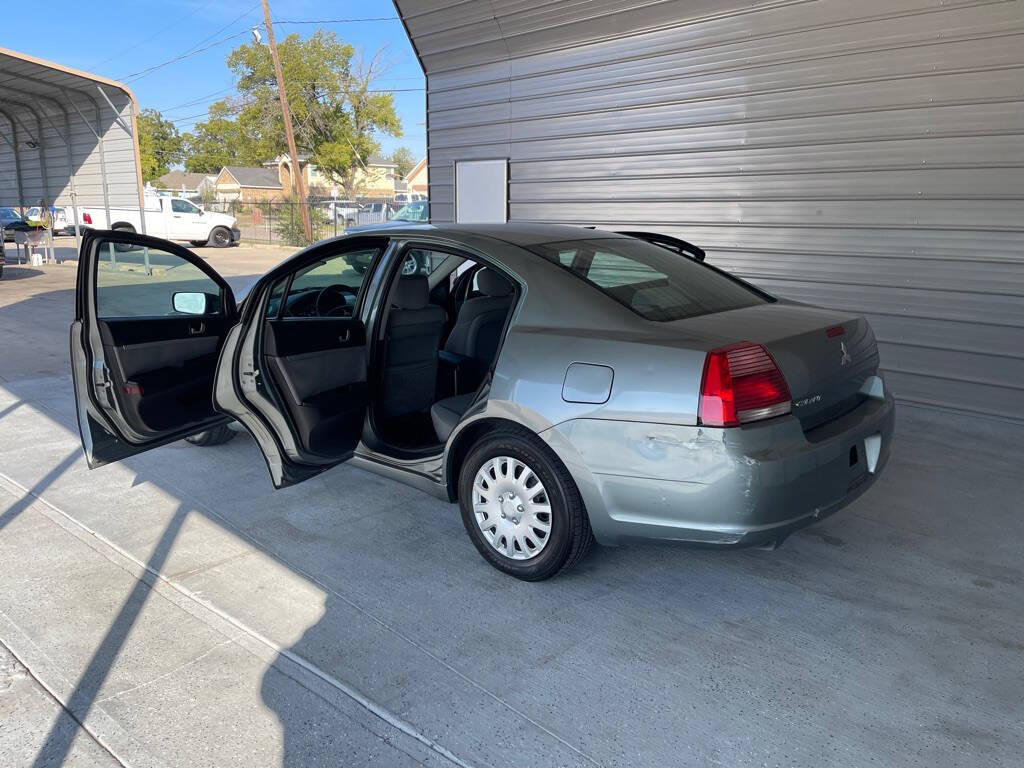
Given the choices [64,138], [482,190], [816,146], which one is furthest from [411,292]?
[64,138]

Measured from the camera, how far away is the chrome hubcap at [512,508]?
3.21m

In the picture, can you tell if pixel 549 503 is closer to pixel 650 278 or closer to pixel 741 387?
pixel 741 387

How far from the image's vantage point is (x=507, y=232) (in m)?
3.74

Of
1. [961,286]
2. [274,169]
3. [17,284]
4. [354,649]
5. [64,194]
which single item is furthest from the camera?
[274,169]

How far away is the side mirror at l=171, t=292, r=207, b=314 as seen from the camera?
4.15 metres

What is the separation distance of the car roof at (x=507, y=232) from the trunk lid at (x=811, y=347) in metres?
0.90

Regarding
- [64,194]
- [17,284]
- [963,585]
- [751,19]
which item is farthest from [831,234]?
[64,194]

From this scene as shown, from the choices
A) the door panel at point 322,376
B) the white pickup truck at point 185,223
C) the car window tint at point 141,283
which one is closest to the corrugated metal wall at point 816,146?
the door panel at point 322,376

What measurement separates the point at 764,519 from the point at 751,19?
575 cm

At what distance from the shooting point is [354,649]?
2855 millimetres

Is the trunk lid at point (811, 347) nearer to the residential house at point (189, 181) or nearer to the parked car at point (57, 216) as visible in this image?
the parked car at point (57, 216)

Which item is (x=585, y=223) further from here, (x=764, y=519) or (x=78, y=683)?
(x=78, y=683)

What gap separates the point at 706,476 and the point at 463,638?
110cm

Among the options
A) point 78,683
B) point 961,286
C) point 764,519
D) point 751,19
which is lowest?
point 78,683
